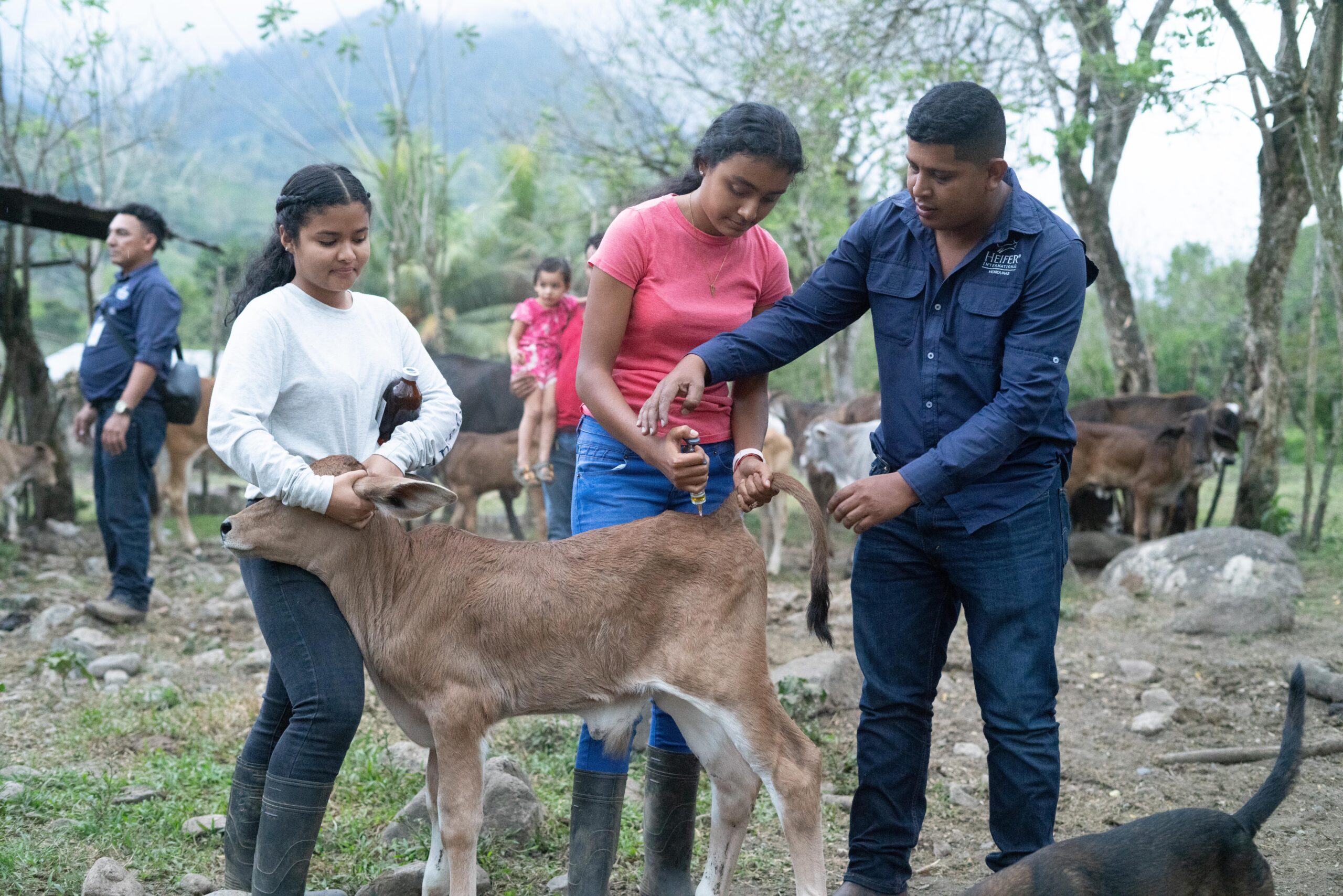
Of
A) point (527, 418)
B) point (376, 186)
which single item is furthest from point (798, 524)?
point (376, 186)

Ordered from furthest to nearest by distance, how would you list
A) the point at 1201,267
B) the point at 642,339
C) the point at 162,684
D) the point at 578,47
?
1. the point at 1201,267
2. the point at 578,47
3. the point at 162,684
4. the point at 642,339

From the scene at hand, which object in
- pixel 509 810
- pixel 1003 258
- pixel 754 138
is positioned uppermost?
pixel 754 138

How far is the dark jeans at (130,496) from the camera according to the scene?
7.77 metres

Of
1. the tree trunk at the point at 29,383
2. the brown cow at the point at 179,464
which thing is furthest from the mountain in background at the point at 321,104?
the brown cow at the point at 179,464

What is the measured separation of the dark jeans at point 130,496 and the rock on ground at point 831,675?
4352 mm

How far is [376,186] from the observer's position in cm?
2683

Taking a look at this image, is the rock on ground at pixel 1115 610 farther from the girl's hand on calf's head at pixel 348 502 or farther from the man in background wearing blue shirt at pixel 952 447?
the girl's hand on calf's head at pixel 348 502

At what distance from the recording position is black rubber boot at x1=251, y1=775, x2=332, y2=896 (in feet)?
11.0

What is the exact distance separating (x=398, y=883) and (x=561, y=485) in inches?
162

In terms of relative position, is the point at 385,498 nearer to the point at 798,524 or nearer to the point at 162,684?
the point at 162,684

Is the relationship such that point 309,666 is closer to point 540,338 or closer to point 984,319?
point 984,319

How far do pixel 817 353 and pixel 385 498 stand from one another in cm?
2276

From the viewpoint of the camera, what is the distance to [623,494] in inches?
148

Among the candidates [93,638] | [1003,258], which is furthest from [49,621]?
[1003,258]
